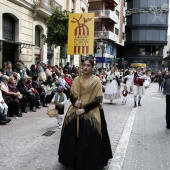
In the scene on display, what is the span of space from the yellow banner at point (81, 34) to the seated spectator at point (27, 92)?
548cm

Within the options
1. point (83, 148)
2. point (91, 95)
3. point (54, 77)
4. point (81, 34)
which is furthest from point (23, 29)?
point (83, 148)

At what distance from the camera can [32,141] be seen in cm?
635

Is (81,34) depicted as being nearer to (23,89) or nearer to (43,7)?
(23,89)

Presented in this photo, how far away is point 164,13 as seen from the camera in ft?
182

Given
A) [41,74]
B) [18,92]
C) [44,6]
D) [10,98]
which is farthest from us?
[44,6]

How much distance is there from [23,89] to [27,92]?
231mm

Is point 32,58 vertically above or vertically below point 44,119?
above

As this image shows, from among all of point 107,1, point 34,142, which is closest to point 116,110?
point 34,142

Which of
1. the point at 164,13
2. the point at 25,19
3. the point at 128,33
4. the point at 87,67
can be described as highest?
the point at 164,13

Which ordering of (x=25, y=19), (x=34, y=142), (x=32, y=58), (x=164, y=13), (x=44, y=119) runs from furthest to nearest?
(x=164, y=13) < (x=32, y=58) < (x=25, y=19) < (x=44, y=119) < (x=34, y=142)

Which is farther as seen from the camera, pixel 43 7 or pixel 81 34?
pixel 43 7

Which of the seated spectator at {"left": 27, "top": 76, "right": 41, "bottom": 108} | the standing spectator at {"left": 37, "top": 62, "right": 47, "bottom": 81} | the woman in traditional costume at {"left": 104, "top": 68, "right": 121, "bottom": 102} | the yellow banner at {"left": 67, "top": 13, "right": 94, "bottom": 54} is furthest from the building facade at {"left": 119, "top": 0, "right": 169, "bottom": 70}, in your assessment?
the yellow banner at {"left": 67, "top": 13, "right": 94, "bottom": 54}

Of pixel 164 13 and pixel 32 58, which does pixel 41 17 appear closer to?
pixel 32 58

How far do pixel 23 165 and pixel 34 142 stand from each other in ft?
4.84
